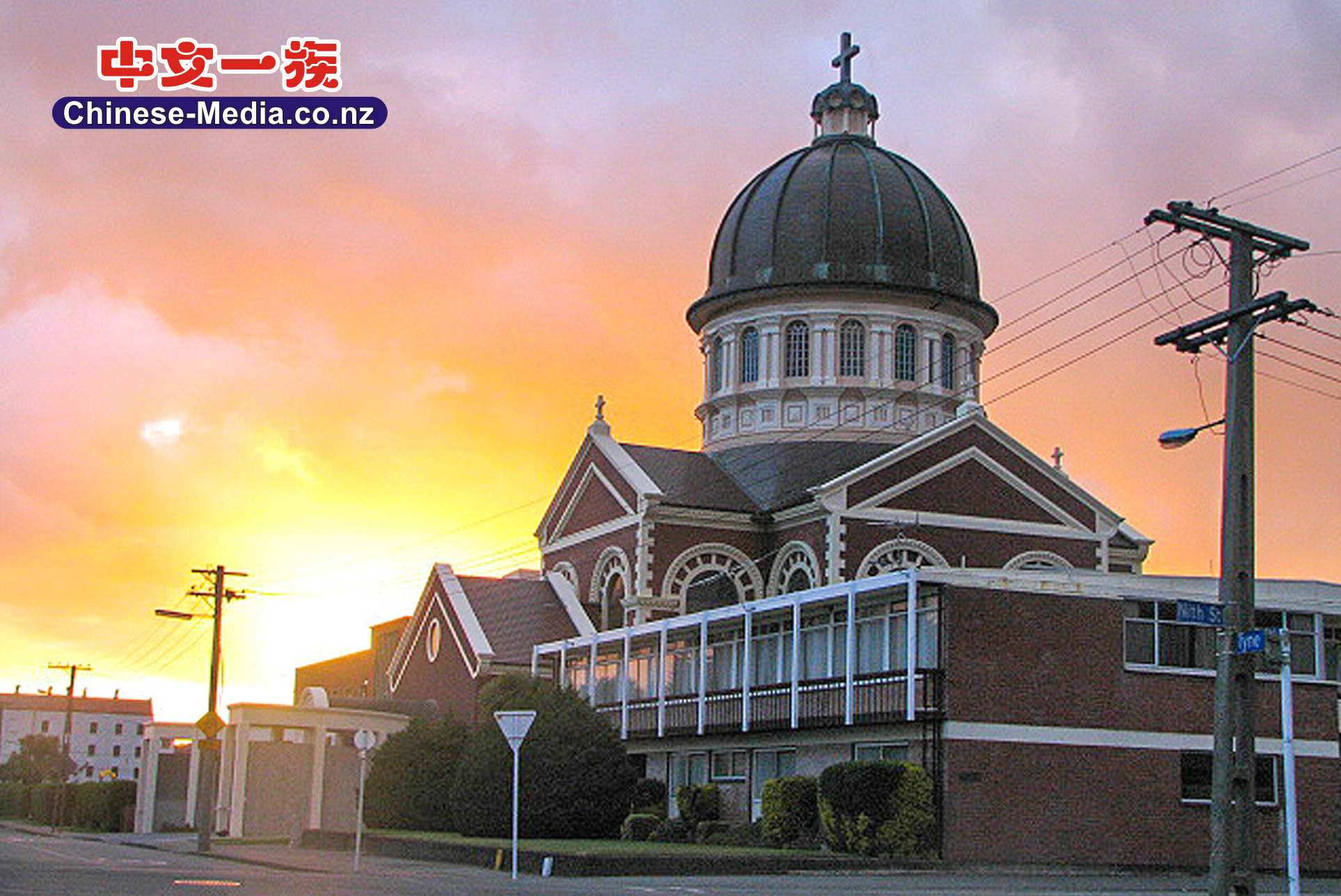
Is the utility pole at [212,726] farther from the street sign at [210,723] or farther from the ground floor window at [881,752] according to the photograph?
the ground floor window at [881,752]

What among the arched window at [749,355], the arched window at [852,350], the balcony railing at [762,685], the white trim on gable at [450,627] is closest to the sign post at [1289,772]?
the balcony railing at [762,685]

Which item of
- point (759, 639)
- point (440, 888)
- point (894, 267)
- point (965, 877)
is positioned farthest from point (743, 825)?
point (894, 267)

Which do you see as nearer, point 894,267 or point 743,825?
point 743,825

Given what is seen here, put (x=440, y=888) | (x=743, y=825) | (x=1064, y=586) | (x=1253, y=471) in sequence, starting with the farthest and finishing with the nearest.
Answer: (x=743, y=825) < (x=1064, y=586) < (x=440, y=888) < (x=1253, y=471)

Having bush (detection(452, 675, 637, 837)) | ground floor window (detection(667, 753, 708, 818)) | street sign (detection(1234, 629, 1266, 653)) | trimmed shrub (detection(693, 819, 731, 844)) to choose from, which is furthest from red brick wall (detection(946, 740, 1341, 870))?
street sign (detection(1234, 629, 1266, 653))

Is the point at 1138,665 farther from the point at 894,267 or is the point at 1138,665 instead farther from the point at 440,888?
the point at 894,267

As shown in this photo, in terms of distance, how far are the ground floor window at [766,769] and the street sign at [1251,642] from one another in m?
18.1

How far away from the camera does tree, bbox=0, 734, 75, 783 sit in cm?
12525

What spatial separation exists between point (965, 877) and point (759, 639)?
12.0 m

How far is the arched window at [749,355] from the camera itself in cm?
6269

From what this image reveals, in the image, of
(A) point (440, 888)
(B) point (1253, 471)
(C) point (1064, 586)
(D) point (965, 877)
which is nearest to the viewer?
(B) point (1253, 471)

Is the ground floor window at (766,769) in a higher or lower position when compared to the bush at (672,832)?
higher

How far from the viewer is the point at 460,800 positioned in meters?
44.8

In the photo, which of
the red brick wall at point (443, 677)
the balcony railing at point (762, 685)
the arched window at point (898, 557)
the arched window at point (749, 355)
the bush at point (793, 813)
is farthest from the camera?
the arched window at point (749, 355)
